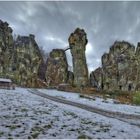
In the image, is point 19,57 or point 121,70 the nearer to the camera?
point 121,70

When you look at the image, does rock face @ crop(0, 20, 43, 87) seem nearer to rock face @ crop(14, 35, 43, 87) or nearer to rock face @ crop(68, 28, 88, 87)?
rock face @ crop(14, 35, 43, 87)

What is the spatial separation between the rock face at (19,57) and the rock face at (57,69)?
6613mm

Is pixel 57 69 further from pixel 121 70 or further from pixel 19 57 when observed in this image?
pixel 121 70

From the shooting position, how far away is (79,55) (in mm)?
97438

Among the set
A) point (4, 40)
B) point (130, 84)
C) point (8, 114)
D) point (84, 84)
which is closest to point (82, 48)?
point (84, 84)

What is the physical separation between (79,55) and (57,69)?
11.5 m

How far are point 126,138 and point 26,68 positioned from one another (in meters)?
97.7

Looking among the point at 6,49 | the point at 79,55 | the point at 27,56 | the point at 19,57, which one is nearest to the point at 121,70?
the point at 79,55

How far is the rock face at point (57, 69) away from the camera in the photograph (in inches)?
3981

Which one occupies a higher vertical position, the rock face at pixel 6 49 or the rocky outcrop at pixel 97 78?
the rock face at pixel 6 49

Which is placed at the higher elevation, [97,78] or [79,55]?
[79,55]

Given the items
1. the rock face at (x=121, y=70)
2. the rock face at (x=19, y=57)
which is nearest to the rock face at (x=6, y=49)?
the rock face at (x=19, y=57)

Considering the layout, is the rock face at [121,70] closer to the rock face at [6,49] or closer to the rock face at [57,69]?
the rock face at [57,69]

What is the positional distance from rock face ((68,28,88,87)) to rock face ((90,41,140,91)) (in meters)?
14.1
